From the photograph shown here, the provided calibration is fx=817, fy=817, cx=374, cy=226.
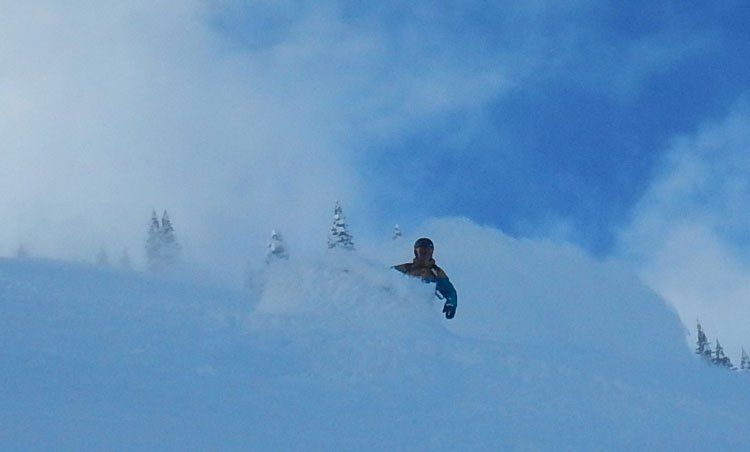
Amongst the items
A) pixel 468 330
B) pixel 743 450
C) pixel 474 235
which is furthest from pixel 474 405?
pixel 474 235

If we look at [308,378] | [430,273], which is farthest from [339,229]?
[308,378]

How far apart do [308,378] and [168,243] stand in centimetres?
5880

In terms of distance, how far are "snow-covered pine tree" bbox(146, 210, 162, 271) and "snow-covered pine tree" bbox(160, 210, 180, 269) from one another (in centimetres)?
32

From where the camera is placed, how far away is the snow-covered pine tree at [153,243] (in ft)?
202

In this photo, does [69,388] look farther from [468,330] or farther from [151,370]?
[468,330]

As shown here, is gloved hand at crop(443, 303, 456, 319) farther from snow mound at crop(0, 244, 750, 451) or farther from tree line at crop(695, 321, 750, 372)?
tree line at crop(695, 321, 750, 372)

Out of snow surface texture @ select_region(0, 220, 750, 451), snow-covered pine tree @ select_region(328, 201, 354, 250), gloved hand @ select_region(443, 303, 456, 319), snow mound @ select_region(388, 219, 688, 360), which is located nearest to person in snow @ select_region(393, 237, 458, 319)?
gloved hand @ select_region(443, 303, 456, 319)

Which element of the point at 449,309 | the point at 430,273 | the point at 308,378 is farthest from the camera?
the point at 430,273

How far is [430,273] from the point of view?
36.4ft

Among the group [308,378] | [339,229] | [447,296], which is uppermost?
[339,229]

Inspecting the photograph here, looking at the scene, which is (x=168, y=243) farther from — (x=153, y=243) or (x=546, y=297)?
(x=546, y=297)

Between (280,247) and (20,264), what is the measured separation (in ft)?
129

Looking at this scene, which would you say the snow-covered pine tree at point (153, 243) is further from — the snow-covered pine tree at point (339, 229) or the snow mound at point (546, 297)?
the snow mound at point (546, 297)

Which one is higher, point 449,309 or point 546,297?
point 546,297
